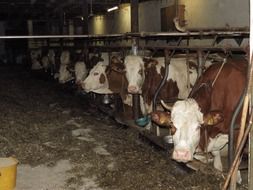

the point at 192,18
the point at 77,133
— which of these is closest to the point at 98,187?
the point at 77,133

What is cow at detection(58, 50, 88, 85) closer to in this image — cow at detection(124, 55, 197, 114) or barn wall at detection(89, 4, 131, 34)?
cow at detection(124, 55, 197, 114)

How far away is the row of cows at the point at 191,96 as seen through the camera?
4.69m

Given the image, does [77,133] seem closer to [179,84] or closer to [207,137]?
[179,84]

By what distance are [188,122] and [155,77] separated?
3091 millimetres

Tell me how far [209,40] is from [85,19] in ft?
13.1

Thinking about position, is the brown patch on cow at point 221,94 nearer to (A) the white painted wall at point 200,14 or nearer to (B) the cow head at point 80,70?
(A) the white painted wall at point 200,14

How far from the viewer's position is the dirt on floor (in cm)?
518

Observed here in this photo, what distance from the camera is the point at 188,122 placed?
4.70 meters

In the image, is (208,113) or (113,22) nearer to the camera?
(208,113)

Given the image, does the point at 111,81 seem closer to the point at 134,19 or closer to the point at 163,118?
the point at 134,19

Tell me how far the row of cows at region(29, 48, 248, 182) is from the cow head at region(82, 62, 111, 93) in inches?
21.0

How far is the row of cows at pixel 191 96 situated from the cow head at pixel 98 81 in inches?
21.0

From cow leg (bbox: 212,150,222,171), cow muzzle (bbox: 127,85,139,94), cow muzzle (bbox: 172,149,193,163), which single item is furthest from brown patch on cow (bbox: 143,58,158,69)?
cow muzzle (bbox: 172,149,193,163)

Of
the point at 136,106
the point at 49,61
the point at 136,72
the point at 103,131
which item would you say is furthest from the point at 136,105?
the point at 49,61
